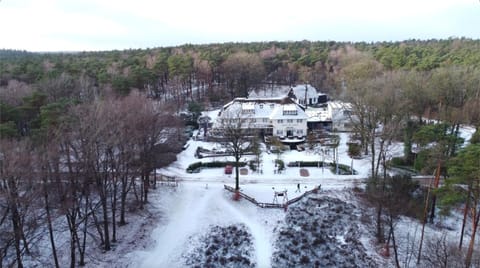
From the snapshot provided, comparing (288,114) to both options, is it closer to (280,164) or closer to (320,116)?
(320,116)

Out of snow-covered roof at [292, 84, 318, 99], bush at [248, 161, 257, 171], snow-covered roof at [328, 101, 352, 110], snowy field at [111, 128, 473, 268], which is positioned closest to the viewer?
snowy field at [111, 128, 473, 268]

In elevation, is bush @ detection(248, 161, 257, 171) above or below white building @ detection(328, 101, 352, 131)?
below

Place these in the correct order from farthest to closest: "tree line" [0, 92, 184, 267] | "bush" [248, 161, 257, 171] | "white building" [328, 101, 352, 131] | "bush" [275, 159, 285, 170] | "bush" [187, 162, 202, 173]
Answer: "white building" [328, 101, 352, 131] → "bush" [187, 162, 202, 173] → "bush" [248, 161, 257, 171] → "bush" [275, 159, 285, 170] → "tree line" [0, 92, 184, 267]

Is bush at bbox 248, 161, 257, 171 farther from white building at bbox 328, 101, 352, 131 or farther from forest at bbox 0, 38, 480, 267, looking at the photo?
white building at bbox 328, 101, 352, 131

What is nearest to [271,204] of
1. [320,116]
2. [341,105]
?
[341,105]

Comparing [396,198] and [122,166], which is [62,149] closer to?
[122,166]

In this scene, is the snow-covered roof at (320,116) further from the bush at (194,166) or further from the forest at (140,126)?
the bush at (194,166)

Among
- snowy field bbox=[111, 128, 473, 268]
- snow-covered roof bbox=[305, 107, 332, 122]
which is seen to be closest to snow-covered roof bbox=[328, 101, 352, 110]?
snow-covered roof bbox=[305, 107, 332, 122]
